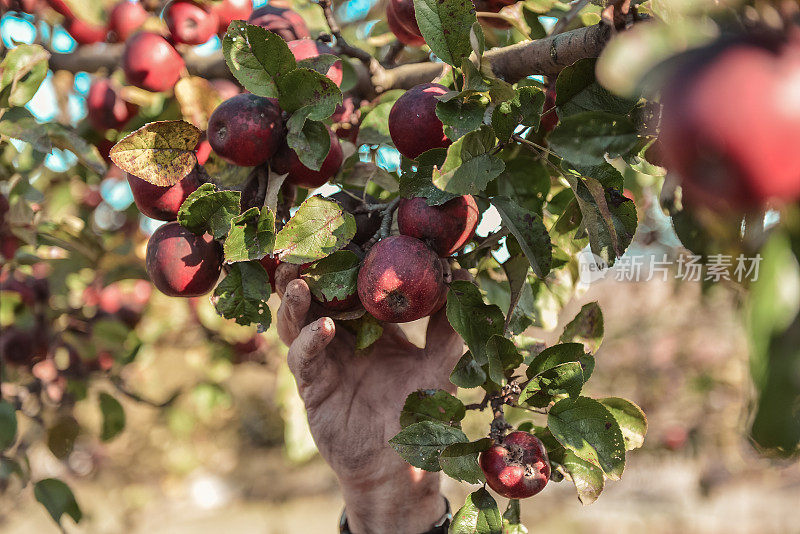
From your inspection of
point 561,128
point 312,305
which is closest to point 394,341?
point 312,305

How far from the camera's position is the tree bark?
2.67 ft

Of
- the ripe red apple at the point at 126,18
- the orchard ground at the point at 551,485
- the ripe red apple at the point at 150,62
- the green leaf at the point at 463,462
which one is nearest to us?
the green leaf at the point at 463,462

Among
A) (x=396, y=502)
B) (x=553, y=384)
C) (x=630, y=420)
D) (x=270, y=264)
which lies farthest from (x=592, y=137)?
(x=396, y=502)

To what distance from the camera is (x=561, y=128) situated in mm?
671

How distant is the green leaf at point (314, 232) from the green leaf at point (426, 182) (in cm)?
9

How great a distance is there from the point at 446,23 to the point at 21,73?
0.94 metres

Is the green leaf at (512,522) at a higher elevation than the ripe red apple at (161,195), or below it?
below

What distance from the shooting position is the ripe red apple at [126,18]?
1.58m

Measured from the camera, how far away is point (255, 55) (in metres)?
0.86

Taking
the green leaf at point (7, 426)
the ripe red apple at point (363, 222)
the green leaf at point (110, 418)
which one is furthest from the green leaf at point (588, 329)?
the green leaf at point (110, 418)

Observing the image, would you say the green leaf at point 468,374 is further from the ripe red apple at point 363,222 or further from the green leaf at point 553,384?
the ripe red apple at point 363,222

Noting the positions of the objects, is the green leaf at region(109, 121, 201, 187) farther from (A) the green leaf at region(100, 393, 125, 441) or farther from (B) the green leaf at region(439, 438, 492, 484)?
(A) the green leaf at region(100, 393, 125, 441)

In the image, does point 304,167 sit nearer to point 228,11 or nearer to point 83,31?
point 228,11

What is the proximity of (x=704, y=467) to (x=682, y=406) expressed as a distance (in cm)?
63
